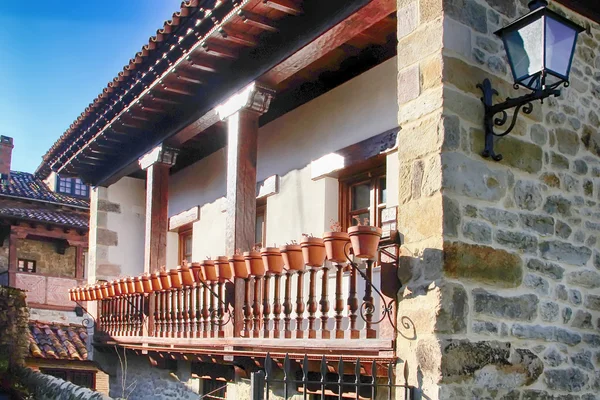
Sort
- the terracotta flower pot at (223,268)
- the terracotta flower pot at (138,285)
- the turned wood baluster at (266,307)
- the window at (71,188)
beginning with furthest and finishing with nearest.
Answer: the window at (71,188)
the terracotta flower pot at (138,285)
the terracotta flower pot at (223,268)
the turned wood baluster at (266,307)

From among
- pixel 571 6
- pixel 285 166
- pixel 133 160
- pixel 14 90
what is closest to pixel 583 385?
pixel 571 6

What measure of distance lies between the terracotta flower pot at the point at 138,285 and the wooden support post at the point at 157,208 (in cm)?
51

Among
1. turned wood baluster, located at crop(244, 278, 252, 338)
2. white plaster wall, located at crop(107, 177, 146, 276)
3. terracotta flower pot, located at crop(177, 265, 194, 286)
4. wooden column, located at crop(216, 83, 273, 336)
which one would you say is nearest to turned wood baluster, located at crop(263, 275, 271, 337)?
turned wood baluster, located at crop(244, 278, 252, 338)

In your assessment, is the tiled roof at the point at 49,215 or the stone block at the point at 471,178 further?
the tiled roof at the point at 49,215

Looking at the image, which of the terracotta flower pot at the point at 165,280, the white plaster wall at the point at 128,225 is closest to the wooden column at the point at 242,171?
the terracotta flower pot at the point at 165,280

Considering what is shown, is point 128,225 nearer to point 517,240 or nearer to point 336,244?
point 336,244

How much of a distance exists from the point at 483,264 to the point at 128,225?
8.03 metres

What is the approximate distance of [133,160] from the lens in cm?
1019

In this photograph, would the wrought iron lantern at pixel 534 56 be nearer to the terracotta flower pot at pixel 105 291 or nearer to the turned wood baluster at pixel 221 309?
the turned wood baluster at pixel 221 309

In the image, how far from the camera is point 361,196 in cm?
776

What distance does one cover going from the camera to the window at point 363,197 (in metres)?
7.41

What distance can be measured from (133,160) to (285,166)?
8.25 feet

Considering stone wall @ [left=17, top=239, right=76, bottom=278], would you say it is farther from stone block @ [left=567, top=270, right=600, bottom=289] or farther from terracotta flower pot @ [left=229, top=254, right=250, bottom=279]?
stone block @ [left=567, top=270, right=600, bottom=289]

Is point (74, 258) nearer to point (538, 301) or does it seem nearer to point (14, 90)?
point (14, 90)
